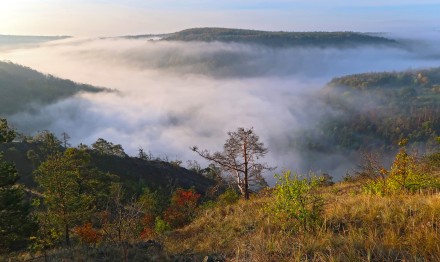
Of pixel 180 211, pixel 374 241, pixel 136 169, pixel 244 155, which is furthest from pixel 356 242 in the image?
pixel 136 169

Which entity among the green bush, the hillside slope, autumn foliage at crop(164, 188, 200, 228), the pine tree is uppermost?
the green bush

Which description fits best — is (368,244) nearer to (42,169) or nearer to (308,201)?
(308,201)

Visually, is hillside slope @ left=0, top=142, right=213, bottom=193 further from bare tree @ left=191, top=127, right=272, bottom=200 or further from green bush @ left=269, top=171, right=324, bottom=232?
green bush @ left=269, top=171, right=324, bottom=232

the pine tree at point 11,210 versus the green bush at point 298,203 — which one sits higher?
the green bush at point 298,203

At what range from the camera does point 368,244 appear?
478cm

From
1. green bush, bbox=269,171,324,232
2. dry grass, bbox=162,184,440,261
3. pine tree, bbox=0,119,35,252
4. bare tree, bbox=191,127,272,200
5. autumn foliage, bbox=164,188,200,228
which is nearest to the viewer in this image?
dry grass, bbox=162,184,440,261

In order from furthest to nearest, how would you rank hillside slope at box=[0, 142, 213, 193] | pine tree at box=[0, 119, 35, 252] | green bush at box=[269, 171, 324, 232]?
hillside slope at box=[0, 142, 213, 193] < pine tree at box=[0, 119, 35, 252] < green bush at box=[269, 171, 324, 232]

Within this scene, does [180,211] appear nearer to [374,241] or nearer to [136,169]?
[374,241]

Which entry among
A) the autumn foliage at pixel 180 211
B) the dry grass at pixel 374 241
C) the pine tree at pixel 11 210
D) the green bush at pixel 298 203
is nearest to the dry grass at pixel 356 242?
the dry grass at pixel 374 241

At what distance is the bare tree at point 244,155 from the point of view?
78.5ft

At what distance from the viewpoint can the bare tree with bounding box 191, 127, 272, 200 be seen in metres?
23.9

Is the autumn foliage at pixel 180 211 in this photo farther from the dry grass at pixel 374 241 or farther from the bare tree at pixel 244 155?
the dry grass at pixel 374 241

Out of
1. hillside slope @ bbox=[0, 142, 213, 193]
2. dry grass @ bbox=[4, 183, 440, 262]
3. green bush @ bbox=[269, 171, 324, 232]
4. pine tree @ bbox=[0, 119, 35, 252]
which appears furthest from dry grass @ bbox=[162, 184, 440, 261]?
hillside slope @ bbox=[0, 142, 213, 193]

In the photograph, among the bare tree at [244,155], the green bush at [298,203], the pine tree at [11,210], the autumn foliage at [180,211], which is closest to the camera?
the green bush at [298,203]
